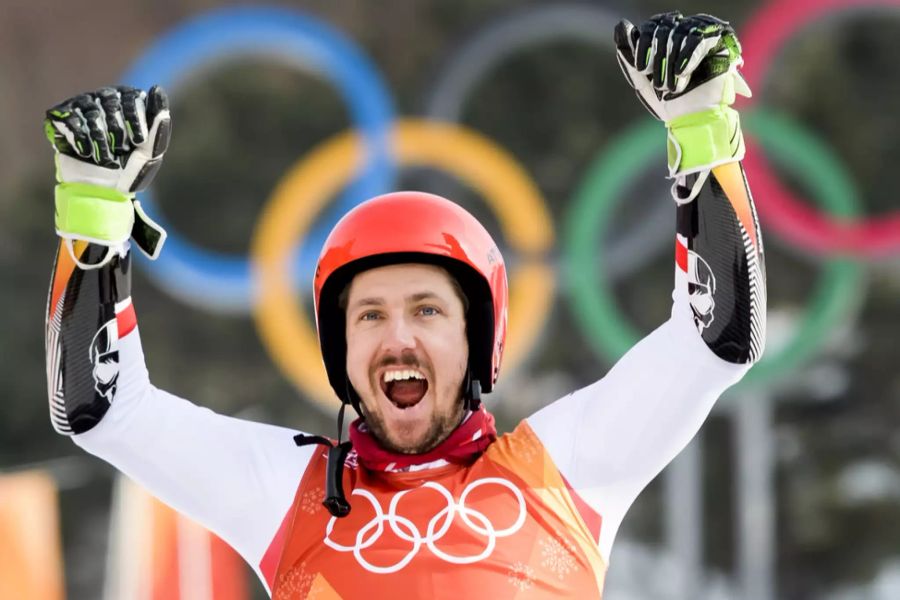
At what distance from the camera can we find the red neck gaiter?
409 centimetres

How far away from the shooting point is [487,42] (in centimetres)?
1397

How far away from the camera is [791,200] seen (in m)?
12.8

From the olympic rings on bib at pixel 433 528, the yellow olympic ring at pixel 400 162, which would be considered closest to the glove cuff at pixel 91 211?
the olympic rings on bib at pixel 433 528

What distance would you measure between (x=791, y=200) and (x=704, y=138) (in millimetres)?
9254

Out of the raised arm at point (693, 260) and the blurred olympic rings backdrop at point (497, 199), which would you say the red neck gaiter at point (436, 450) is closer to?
the raised arm at point (693, 260)

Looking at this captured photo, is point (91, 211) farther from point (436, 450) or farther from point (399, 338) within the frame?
point (436, 450)

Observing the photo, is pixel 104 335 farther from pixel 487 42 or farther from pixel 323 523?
pixel 487 42

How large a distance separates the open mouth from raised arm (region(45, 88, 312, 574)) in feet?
1.03

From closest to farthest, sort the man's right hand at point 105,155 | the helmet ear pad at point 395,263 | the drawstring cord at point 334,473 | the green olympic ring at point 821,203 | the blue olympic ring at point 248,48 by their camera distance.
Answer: the man's right hand at point 105,155 → the drawstring cord at point 334,473 → the helmet ear pad at point 395,263 → the green olympic ring at point 821,203 → the blue olympic ring at point 248,48

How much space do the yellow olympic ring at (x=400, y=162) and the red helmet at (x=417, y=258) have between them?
24.9 ft

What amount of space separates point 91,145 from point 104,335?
0.49m

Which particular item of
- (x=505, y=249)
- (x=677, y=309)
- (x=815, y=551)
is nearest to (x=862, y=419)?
(x=815, y=551)

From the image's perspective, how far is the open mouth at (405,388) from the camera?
4070 mm

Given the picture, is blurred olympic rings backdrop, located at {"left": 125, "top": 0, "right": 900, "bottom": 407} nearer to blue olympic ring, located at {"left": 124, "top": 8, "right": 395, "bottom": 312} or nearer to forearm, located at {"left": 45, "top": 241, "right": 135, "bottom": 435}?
blue olympic ring, located at {"left": 124, "top": 8, "right": 395, "bottom": 312}
